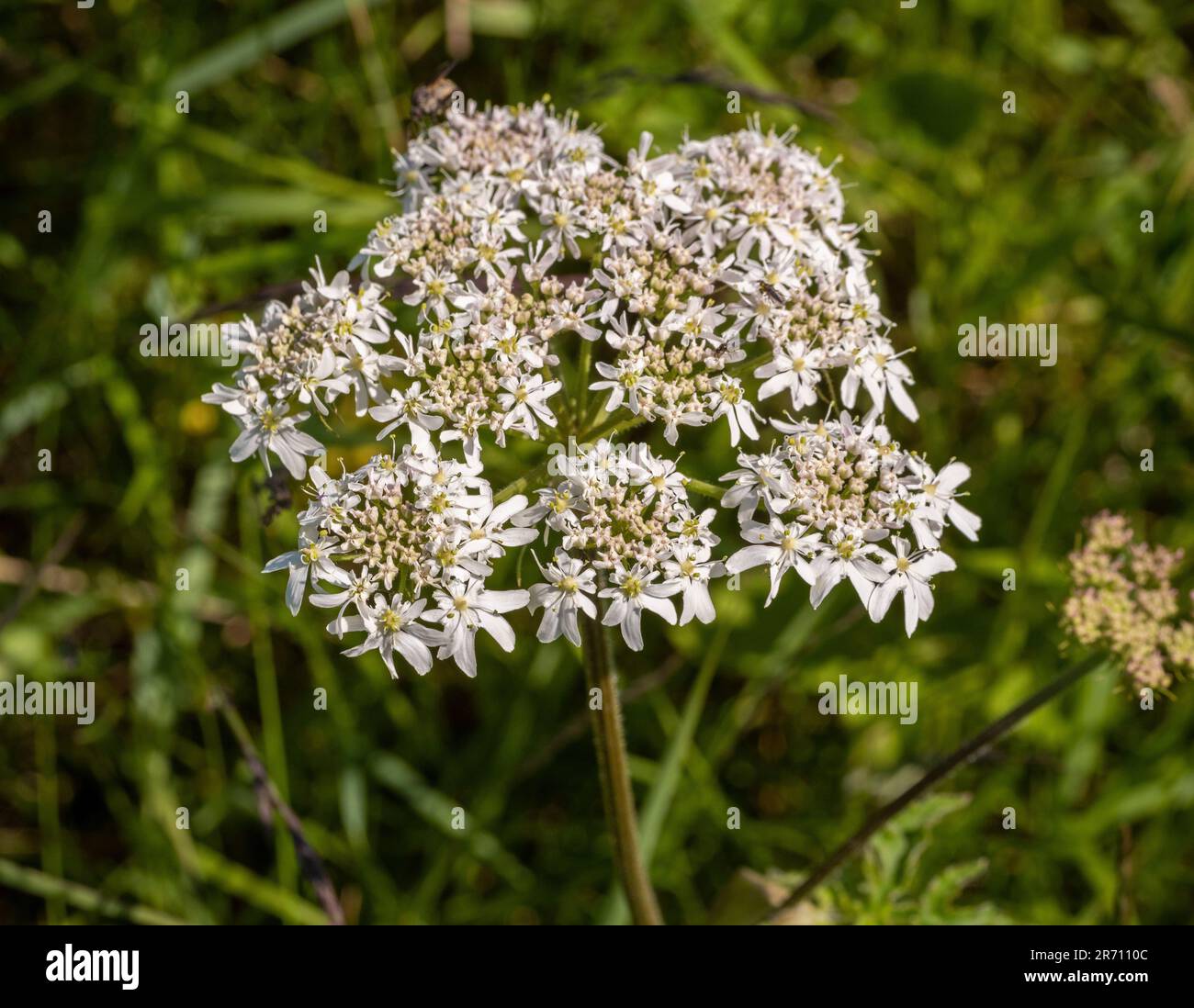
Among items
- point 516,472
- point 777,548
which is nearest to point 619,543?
point 777,548

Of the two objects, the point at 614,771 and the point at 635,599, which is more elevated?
the point at 635,599

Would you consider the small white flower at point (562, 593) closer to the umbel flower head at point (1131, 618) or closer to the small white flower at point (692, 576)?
the small white flower at point (692, 576)

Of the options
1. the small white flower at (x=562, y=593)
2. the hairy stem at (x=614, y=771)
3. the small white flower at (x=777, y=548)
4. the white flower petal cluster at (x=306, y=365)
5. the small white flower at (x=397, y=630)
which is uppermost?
the white flower petal cluster at (x=306, y=365)

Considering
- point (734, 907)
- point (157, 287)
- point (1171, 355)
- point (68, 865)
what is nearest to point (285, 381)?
point (157, 287)

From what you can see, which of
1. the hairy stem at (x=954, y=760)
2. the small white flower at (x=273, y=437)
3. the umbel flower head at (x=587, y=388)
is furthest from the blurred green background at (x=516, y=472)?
the small white flower at (x=273, y=437)

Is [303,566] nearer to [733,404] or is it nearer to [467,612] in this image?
[467,612]

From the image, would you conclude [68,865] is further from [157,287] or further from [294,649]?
[157,287]
